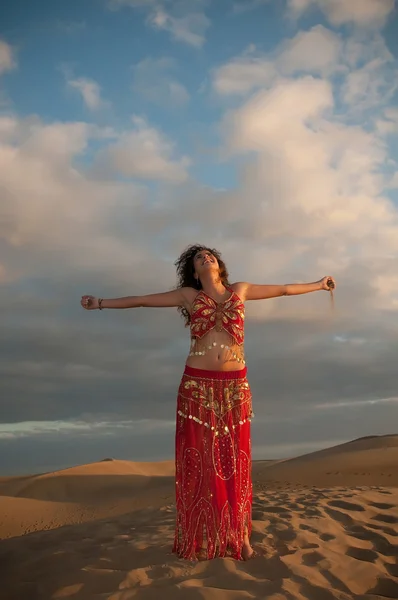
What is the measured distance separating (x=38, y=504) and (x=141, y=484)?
4.36m

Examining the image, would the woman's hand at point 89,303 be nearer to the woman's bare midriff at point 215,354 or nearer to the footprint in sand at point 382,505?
the woman's bare midriff at point 215,354

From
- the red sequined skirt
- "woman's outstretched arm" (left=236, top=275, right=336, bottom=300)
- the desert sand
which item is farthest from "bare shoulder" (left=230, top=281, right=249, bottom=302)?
the desert sand

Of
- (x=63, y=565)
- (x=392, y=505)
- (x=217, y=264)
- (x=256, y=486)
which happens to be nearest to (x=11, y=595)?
(x=63, y=565)

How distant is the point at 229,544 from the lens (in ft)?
20.4

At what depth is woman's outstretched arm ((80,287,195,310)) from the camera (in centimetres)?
668

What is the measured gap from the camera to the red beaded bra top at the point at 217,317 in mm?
6449

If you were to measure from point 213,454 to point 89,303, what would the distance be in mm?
2254

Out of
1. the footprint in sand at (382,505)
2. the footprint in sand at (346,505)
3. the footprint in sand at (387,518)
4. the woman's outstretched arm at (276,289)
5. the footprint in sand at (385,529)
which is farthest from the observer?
the footprint in sand at (382,505)

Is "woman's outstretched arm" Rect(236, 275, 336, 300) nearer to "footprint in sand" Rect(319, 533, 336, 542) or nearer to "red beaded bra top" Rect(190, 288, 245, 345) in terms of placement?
"red beaded bra top" Rect(190, 288, 245, 345)

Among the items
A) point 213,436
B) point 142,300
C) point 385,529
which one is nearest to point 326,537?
point 385,529

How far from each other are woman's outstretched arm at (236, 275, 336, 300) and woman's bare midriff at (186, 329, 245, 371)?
0.66 metres

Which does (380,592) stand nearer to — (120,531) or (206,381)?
(206,381)

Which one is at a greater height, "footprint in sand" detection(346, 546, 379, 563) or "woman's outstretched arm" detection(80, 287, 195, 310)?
"woman's outstretched arm" detection(80, 287, 195, 310)

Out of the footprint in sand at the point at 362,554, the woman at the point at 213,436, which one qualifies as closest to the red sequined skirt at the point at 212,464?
the woman at the point at 213,436
